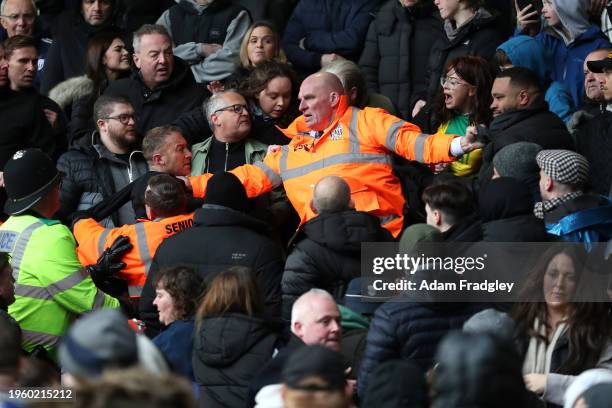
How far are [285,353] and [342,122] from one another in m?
3.02

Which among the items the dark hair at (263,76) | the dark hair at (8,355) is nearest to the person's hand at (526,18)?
the dark hair at (263,76)

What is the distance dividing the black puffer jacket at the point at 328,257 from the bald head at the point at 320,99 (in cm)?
149

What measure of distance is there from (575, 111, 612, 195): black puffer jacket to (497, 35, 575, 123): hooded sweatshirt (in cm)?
83

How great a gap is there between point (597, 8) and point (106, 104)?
379 centimetres

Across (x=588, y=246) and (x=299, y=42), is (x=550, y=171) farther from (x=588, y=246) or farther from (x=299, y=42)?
(x=299, y=42)

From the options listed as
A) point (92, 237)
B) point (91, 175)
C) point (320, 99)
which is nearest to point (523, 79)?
point (320, 99)

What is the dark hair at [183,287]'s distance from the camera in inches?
291

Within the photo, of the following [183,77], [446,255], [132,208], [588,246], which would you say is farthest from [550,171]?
[183,77]

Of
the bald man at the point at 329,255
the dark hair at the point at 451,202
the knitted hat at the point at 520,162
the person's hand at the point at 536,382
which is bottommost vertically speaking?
the person's hand at the point at 536,382

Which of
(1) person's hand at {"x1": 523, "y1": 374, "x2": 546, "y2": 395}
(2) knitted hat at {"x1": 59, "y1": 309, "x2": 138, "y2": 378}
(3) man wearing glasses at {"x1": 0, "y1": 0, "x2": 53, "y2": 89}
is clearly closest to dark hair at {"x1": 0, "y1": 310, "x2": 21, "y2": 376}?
(2) knitted hat at {"x1": 59, "y1": 309, "x2": 138, "y2": 378}

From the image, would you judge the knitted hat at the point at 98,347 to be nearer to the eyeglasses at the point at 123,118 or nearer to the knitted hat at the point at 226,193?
the knitted hat at the point at 226,193

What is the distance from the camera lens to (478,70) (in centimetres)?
952

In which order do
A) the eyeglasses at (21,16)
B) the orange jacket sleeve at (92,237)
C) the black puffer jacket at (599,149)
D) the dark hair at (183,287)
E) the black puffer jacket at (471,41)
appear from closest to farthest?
the dark hair at (183,287), the black puffer jacket at (599,149), the orange jacket sleeve at (92,237), the black puffer jacket at (471,41), the eyeglasses at (21,16)

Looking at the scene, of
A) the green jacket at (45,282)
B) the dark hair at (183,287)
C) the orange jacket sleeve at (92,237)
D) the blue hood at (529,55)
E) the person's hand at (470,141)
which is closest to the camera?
the dark hair at (183,287)
